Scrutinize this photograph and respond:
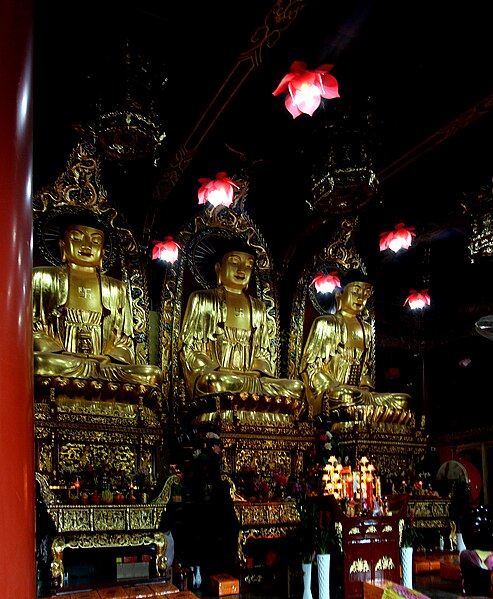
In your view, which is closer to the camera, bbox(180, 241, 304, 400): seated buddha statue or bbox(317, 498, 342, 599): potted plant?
bbox(317, 498, 342, 599): potted plant

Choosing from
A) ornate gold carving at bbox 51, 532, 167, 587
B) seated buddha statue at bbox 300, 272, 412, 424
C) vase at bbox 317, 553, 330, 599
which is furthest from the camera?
seated buddha statue at bbox 300, 272, 412, 424

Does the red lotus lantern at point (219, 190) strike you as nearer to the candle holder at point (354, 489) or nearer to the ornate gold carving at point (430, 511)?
the candle holder at point (354, 489)

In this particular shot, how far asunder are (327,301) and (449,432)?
338 centimetres

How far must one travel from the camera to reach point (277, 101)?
652 cm

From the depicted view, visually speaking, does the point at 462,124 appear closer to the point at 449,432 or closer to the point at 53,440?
the point at 53,440

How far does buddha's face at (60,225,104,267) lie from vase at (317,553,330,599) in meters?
4.51

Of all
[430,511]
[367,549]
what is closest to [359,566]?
[367,549]

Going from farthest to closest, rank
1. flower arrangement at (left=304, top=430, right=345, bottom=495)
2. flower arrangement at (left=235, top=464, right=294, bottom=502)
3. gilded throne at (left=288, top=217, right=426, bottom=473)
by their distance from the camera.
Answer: gilded throne at (left=288, top=217, right=426, bottom=473) < flower arrangement at (left=304, top=430, right=345, bottom=495) < flower arrangement at (left=235, top=464, right=294, bottom=502)

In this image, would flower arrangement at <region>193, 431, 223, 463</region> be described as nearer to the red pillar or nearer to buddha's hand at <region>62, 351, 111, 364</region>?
buddha's hand at <region>62, 351, 111, 364</region>

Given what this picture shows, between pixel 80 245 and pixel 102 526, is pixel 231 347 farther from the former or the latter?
pixel 102 526

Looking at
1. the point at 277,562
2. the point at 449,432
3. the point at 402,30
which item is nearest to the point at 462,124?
the point at 402,30

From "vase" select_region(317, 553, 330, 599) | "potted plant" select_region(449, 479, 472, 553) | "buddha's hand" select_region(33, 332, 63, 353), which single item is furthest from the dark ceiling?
"vase" select_region(317, 553, 330, 599)

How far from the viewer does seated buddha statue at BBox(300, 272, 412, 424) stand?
842 centimetres

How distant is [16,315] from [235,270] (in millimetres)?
7304
